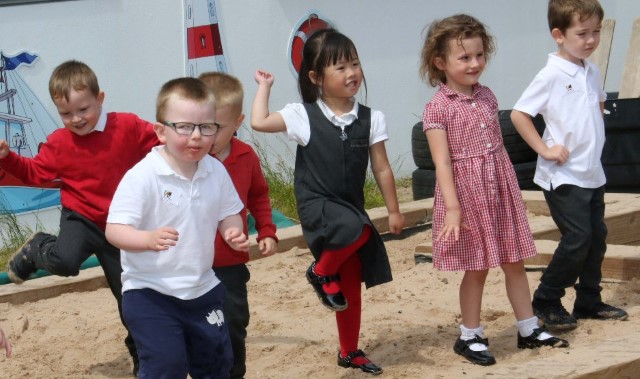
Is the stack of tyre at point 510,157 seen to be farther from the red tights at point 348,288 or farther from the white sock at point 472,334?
the red tights at point 348,288

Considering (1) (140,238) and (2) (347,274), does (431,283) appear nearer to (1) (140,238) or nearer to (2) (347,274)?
(2) (347,274)

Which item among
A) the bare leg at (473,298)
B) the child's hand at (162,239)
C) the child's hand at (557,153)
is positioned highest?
the child's hand at (162,239)

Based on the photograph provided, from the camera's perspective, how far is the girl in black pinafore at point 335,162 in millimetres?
4723

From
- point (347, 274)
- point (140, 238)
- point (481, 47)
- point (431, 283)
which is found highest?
point (481, 47)

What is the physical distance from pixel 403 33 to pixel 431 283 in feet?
13.1

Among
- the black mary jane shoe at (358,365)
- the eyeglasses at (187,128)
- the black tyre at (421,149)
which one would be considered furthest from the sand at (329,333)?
the black tyre at (421,149)

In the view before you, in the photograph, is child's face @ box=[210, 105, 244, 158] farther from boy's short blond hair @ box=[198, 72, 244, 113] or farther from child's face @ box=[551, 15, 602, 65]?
child's face @ box=[551, 15, 602, 65]

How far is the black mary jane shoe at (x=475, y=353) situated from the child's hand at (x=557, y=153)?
0.89 meters

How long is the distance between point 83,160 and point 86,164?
0.02 m

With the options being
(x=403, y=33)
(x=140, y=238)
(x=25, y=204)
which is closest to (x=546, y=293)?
(x=140, y=238)

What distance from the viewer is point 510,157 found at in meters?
8.54

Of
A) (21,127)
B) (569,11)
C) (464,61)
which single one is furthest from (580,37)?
(21,127)

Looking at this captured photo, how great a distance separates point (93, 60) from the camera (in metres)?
8.12

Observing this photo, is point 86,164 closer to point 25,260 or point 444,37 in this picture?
point 25,260
